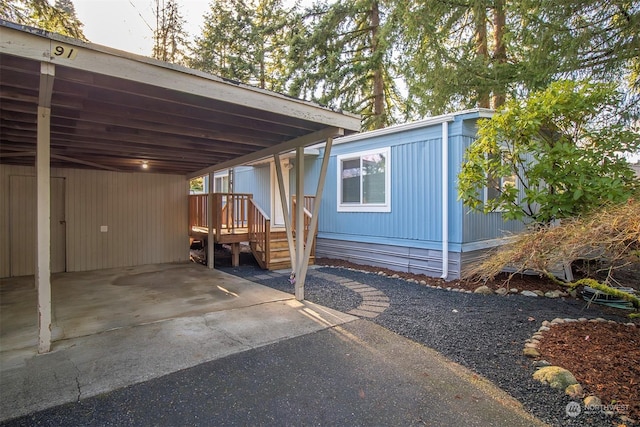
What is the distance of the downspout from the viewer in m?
5.81

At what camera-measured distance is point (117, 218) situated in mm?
7707

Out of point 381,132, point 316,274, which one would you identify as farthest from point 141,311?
point 381,132

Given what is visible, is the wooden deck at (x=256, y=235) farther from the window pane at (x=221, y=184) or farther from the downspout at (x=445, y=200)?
the window pane at (x=221, y=184)

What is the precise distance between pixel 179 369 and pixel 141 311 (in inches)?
77.6

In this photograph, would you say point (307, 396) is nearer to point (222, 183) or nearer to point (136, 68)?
point (136, 68)

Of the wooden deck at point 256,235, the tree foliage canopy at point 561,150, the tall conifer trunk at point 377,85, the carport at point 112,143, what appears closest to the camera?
the carport at point 112,143

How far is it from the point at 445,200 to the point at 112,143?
5.66 meters

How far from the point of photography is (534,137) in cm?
479

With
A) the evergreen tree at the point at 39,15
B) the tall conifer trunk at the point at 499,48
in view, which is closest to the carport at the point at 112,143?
the evergreen tree at the point at 39,15

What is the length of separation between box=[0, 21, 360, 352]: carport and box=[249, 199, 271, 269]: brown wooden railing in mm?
1014

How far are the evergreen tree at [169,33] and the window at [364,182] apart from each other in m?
9.55

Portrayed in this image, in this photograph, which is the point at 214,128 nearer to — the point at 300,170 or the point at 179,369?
the point at 300,170

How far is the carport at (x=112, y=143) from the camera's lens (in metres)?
2.63

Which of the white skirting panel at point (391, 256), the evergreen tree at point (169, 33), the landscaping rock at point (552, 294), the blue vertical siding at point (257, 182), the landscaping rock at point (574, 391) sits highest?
the evergreen tree at point (169, 33)
